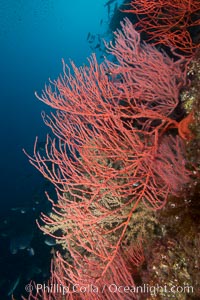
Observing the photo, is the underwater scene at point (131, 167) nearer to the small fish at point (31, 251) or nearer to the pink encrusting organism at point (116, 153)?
the pink encrusting organism at point (116, 153)

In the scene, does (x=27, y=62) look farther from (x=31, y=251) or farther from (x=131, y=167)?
(x=131, y=167)

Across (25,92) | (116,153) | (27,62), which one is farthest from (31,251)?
(27,62)

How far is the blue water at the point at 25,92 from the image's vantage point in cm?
1257

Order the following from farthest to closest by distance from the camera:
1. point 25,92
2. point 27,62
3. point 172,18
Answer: point 27,62 → point 25,92 → point 172,18

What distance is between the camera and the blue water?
1257 centimetres

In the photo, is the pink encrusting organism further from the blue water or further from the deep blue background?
the deep blue background

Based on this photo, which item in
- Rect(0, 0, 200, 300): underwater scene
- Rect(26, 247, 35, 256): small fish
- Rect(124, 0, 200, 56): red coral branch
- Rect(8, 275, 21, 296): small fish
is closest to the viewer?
Rect(0, 0, 200, 300): underwater scene

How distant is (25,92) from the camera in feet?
197

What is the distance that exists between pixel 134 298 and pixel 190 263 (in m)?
1.10

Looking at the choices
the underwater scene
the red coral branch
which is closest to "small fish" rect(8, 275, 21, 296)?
the underwater scene

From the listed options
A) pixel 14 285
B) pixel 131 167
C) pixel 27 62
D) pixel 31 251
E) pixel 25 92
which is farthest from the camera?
pixel 27 62

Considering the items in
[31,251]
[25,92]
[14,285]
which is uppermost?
[25,92]

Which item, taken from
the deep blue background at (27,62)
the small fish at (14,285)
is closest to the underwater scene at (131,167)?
the small fish at (14,285)

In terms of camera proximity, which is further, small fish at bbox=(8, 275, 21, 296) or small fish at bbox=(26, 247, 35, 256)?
small fish at bbox=(26, 247, 35, 256)
